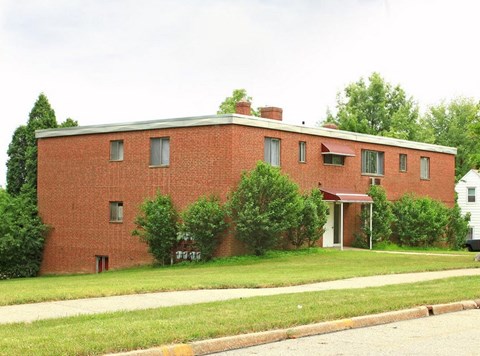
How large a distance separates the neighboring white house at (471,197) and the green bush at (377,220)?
26358 mm

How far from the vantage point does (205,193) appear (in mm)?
35969

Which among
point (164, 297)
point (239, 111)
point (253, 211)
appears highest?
point (239, 111)

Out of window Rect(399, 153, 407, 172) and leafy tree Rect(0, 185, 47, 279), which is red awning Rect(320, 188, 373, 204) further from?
leafy tree Rect(0, 185, 47, 279)

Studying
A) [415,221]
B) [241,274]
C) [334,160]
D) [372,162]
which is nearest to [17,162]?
[334,160]

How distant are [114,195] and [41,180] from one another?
575 centimetres

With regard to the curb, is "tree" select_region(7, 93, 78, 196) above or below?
above

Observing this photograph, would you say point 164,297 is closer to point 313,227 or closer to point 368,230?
point 313,227

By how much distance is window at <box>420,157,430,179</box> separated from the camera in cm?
4859

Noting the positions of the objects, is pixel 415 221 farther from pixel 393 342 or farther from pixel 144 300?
pixel 393 342

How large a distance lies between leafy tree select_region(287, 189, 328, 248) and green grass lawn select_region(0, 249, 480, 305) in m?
0.72

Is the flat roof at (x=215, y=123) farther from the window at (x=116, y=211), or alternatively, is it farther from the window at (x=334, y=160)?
the window at (x=116, y=211)

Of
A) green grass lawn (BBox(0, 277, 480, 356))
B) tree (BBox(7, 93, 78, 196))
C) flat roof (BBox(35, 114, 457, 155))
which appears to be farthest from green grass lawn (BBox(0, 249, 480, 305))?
tree (BBox(7, 93, 78, 196))

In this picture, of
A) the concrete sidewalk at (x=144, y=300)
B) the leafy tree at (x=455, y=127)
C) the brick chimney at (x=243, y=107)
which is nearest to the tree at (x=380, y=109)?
the leafy tree at (x=455, y=127)

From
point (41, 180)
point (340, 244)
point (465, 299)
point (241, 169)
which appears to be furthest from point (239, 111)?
point (465, 299)
